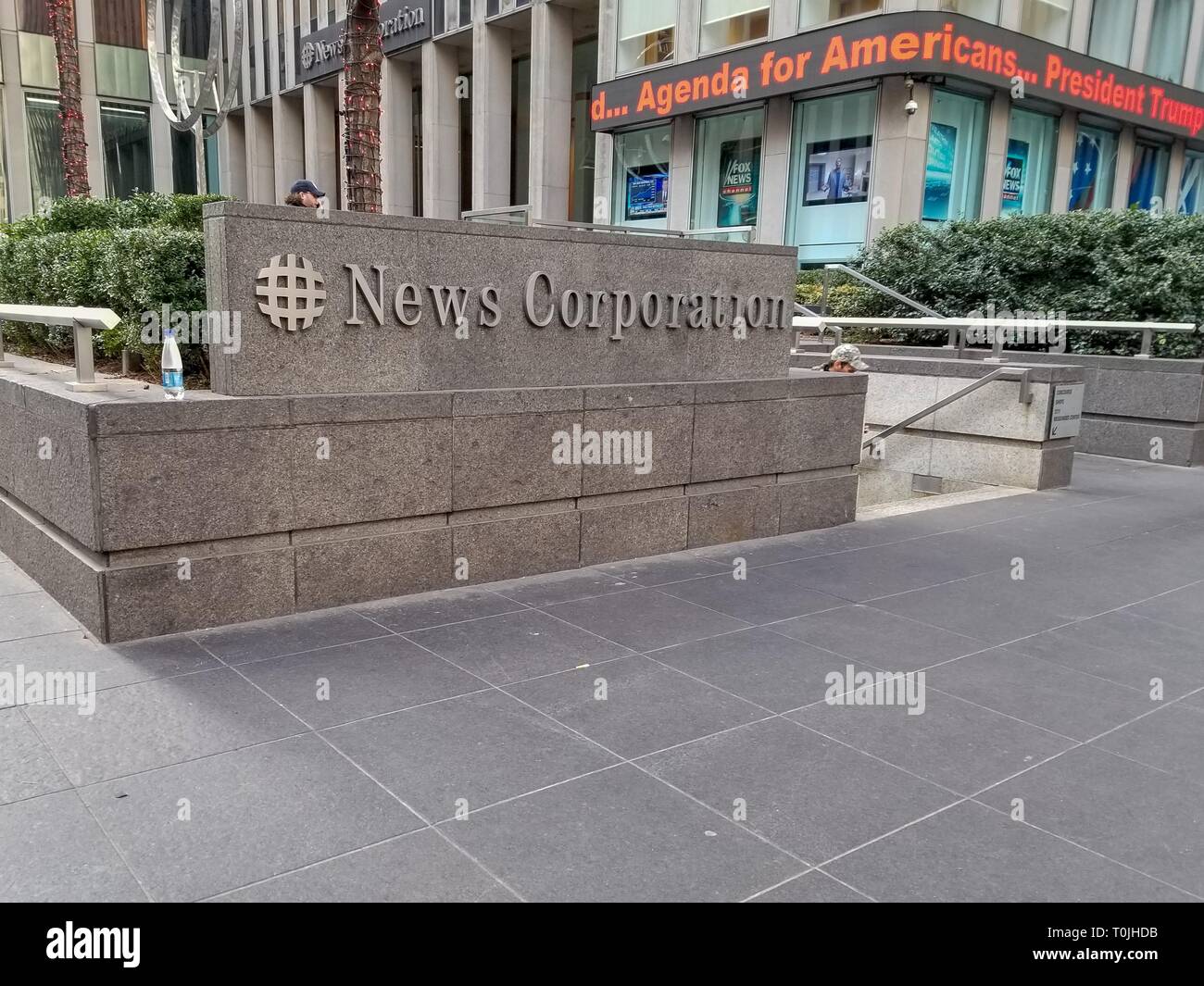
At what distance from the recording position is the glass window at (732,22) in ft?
67.3

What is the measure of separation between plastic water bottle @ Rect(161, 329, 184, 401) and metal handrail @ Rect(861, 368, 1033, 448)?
726 cm

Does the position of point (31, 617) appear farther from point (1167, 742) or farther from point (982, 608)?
point (1167, 742)

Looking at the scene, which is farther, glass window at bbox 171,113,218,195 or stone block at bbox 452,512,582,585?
glass window at bbox 171,113,218,195

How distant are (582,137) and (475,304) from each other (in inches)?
965

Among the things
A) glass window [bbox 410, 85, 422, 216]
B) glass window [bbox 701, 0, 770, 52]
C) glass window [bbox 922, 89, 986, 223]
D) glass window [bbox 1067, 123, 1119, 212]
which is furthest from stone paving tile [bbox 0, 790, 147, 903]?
glass window [bbox 410, 85, 422, 216]

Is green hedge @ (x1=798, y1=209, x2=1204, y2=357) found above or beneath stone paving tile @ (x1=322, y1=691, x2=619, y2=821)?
above

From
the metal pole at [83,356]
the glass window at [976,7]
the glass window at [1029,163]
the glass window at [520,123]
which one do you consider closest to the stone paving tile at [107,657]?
the metal pole at [83,356]

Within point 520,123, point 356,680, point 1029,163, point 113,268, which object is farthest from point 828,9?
point 356,680

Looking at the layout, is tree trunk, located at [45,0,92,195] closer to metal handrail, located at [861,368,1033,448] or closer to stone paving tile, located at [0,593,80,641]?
stone paving tile, located at [0,593,80,641]

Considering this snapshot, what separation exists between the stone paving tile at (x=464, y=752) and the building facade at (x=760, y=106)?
30.7ft

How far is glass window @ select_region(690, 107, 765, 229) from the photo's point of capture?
846 inches

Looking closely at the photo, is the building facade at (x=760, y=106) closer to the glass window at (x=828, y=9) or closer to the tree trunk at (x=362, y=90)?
the glass window at (x=828, y=9)

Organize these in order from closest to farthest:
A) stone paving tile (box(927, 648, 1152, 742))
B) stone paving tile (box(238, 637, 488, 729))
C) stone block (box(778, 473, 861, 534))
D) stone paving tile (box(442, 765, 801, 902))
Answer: stone paving tile (box(442, 765, 801, 902)) < stone paving tile (box(238, 637, 488, 729)) < stone paving tile (box(927, 648, 1152, 742)) < stone block (box(778, 473, 861, 534))
